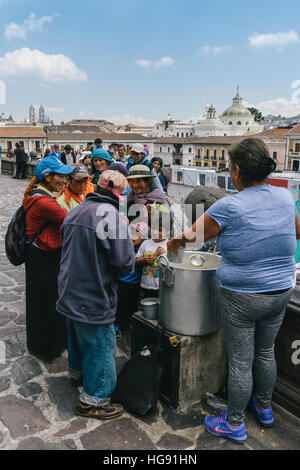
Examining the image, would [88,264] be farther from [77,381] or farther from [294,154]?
[294,154]

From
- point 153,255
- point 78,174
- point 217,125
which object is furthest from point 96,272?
point 217,125

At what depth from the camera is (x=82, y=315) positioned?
268cm

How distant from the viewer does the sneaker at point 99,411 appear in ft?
9.38

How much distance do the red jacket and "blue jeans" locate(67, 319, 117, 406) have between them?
0.81 meters

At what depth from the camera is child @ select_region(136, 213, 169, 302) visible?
345 centimetres

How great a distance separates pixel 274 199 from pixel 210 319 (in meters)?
1.05

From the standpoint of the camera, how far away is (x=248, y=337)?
8.25ft

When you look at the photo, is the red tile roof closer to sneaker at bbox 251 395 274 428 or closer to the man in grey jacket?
the man in grey jacket

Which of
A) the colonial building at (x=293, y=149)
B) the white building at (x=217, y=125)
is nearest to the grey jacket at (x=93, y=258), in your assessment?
the colonial building at (x=293, y=149)

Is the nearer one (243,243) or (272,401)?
(243,243)

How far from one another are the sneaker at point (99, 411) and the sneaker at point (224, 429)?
2.16 feet
